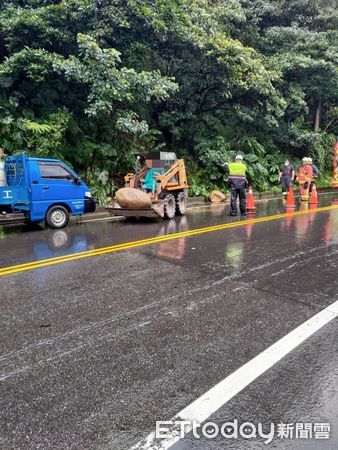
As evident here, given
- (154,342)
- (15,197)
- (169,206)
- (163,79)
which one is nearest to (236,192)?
(169,206)

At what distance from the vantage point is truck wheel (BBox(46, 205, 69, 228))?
32.9ft

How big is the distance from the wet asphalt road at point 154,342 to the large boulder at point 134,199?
360 cm

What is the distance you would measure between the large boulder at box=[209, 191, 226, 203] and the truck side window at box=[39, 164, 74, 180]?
7592 millimetres

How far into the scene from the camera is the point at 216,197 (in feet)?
54.7

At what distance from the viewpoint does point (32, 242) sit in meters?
8.25

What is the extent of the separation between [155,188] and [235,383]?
345 inches

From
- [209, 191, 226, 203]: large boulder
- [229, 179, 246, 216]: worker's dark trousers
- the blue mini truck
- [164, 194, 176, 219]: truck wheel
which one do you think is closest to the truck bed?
the blue mini truck

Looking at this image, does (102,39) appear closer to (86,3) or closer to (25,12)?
(86,3)

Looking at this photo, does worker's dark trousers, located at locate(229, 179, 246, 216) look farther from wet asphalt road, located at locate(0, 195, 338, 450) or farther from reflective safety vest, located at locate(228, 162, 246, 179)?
wet asphalt road, located at locate(0, 195, 338, 450)

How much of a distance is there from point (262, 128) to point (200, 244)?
595 inches

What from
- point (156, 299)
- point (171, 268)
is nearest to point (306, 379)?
point (156, 299)


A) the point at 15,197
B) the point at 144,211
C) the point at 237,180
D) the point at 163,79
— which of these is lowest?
the point at 144,211

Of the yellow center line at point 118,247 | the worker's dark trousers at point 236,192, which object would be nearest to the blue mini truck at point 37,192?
the yellow center line at point 118,247

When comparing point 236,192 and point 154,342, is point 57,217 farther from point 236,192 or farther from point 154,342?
point 154,342
